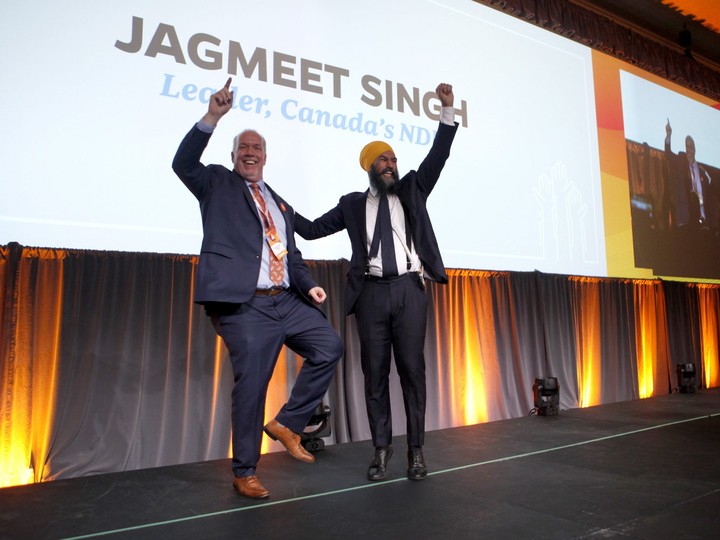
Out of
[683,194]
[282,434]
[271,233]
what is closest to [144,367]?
[282,434]

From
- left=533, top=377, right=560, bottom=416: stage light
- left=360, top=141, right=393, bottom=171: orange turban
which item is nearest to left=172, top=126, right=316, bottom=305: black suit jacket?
left=360, top=141, right=393, bottom=171: orange turban

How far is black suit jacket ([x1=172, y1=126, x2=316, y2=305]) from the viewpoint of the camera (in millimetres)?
2023

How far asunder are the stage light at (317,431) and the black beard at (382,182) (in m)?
1.17

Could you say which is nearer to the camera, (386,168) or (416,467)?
(416,467)

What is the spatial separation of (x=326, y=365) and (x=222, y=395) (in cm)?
101

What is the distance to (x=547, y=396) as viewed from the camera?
4.17 meters

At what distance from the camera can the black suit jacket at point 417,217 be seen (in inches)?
90.2

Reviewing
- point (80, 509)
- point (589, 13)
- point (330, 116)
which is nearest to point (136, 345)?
point (80, 509)

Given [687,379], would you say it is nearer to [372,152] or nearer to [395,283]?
[395,283]

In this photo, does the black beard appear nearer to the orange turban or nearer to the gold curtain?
the orange turban

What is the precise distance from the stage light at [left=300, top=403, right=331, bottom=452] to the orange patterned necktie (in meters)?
0.93

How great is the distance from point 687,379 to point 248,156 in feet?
16.2

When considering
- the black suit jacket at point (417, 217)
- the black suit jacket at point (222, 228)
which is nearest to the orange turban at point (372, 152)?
the black suit jacket at point (417, 217)

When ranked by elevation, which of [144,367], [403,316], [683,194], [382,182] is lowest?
[144,367]
